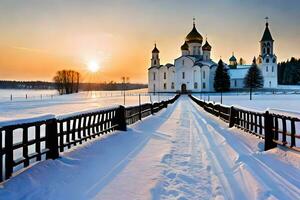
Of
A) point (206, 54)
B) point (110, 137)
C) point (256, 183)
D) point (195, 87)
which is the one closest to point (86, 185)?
point (256, 183)

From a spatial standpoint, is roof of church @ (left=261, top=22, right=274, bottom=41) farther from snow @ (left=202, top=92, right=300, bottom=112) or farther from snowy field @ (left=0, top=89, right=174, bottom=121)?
snowy field @ (left=0, top=89, right=174, bottom=121)

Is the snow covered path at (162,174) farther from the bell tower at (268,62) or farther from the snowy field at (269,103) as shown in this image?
the bell tower at (268,62)

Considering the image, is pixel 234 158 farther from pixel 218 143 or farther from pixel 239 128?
pixel 239 128

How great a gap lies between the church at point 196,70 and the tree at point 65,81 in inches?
1501

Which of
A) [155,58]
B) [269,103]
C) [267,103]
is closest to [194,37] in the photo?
[155,58]

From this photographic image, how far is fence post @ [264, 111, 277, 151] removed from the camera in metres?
8.44

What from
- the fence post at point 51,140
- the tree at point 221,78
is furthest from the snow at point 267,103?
the tree at point 221,78

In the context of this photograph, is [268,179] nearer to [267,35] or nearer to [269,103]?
[269,103]

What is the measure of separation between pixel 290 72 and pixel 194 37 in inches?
1910

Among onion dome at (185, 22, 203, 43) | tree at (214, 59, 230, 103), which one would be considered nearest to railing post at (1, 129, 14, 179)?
tree at (214, 59, 230, 103)

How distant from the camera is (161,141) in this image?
1059 cm

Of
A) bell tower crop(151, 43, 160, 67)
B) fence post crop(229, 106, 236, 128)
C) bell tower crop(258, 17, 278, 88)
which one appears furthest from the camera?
bell tower crop(151, 43, 160, 67)

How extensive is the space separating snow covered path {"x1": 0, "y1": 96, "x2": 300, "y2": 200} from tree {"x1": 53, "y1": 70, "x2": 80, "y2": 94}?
115593 mm

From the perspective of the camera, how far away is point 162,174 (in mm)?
6383
